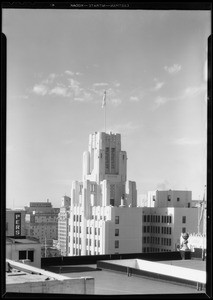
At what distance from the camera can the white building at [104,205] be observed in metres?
22.0

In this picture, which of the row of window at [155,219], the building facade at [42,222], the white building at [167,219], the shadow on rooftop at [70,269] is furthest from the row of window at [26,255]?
the building facade at [42,222]

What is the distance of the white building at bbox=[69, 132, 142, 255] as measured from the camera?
2198 centimetres

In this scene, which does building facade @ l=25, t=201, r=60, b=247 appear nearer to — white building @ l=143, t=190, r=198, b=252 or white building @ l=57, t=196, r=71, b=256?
white building @ l=57, t=196, r=71, b=256

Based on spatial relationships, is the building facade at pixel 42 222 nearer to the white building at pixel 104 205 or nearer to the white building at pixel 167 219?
the white building at pixel 104 205

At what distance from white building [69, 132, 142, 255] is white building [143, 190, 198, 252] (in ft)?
2.58

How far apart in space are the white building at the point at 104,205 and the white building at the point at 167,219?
2.58ft

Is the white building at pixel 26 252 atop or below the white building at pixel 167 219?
atop

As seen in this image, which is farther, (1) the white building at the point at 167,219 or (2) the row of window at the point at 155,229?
(2) the row of window at the point at 155,229

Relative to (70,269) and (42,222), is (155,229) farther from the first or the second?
(70,269)

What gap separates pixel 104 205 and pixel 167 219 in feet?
9.84

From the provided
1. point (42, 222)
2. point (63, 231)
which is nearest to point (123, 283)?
point (63, 231)

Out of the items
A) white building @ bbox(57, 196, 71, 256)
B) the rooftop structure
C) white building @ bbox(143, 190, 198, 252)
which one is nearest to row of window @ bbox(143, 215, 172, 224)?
white building @ bbox(143, 190, 198, 252)

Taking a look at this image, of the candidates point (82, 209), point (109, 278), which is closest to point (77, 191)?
point (82, 209)

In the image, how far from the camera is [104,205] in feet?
76.4
